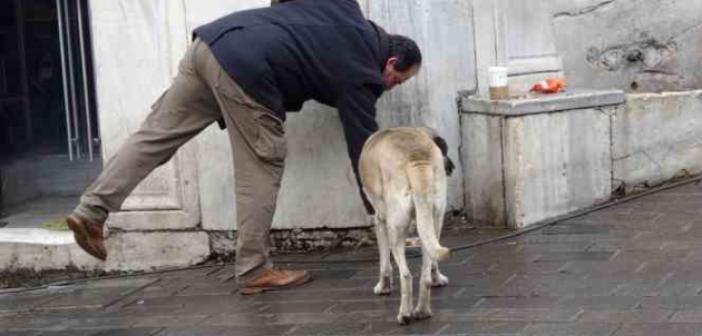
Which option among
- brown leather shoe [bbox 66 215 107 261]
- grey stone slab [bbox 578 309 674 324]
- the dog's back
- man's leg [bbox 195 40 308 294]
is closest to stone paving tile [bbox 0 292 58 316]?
brown leather shoe [bbox 66 215 107 261]

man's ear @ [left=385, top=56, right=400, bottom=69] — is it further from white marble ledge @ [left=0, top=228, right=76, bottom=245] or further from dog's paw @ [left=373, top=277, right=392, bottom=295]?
white marble ledge @ [left=0, top=228, right=76, bottom=245]

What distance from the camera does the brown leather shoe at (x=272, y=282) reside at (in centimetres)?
662

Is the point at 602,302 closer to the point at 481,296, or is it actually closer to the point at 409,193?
the point at 481,296

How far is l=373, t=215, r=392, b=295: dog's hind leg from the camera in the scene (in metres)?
6.16

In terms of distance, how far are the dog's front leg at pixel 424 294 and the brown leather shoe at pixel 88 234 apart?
1.92 metres

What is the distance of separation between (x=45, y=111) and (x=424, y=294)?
12.5 ft

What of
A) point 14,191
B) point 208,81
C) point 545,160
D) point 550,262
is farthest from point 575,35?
point 14,191

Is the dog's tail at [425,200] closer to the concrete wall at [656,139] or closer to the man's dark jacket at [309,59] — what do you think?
the man's dark jacket at [309,59]

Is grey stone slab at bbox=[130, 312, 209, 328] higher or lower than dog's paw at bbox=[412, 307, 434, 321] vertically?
lower

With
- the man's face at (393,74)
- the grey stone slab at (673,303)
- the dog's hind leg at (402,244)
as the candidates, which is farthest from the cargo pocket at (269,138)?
the grey stone slab at (673,303)

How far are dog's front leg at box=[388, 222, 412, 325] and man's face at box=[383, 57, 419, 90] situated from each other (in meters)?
1.08

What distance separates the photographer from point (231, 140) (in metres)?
6.64

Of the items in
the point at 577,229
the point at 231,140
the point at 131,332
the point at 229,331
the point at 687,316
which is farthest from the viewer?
the point at 577,229

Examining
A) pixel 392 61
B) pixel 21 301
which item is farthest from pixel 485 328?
pixel 21 301
